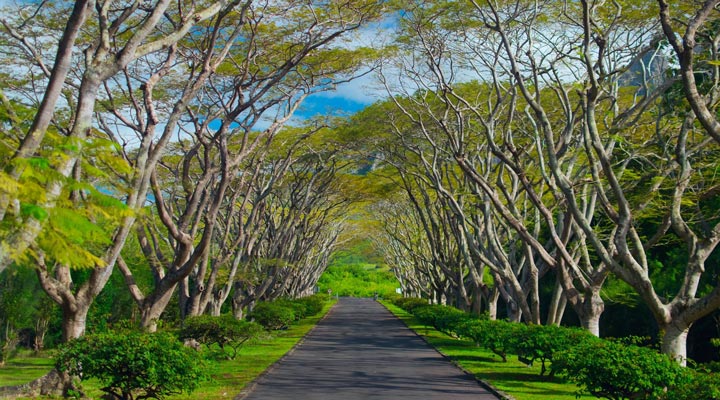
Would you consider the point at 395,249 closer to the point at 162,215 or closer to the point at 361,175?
the point at 361,175

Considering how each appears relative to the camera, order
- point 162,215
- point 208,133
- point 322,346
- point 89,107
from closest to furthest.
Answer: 1. point 89,107
2. point 162,215
3. point 208,133
4. point 322,346

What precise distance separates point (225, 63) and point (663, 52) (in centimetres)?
1021

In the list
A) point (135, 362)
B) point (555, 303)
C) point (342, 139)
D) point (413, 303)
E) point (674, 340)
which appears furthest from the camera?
point (413, 303)

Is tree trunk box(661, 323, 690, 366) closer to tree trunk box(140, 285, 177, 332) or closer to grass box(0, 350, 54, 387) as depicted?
tree trunk box(140, 285, 177, 332)

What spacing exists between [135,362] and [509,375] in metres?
9.10

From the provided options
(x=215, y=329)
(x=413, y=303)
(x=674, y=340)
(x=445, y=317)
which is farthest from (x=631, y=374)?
(x=413, y=303)

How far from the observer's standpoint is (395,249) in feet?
190

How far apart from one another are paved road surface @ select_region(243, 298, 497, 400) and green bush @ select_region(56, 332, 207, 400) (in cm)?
221

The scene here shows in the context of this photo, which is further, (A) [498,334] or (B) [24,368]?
(B) [24,368]

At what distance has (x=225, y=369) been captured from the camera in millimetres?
16750

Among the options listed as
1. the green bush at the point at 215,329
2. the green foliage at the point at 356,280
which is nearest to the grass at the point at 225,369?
the green bush at the point at 215,329

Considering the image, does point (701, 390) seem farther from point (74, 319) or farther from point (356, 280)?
point (356, 280)

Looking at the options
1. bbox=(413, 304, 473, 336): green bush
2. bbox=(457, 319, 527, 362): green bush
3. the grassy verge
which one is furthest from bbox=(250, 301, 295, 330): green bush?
bbox=(457, 319, 527, 362): green bush

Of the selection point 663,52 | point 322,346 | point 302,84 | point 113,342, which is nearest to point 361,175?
point 322,346
